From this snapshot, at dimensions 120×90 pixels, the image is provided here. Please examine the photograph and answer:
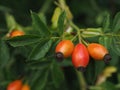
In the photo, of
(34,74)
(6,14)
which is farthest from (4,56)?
(6,14)

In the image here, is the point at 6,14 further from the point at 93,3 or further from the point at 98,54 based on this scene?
the point at 98,54

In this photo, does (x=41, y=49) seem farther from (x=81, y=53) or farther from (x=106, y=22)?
(x=106, y=22)

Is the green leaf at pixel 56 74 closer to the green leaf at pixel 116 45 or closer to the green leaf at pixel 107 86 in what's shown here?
the green leaf at pixel 107 86

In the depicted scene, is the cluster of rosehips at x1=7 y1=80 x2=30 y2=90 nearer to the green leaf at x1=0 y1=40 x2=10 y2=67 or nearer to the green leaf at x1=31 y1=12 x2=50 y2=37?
the green leaf at x1=0 y1=40 x2=10 y2=67

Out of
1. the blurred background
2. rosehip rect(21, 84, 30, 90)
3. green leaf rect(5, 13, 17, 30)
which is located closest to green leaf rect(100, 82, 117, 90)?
rosehip rect(21, 84, 30, 90)

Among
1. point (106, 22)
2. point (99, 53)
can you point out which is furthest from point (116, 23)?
point (99, 53)

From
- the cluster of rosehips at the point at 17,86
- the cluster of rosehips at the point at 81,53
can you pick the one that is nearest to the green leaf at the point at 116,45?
the cluster of rosehips at the point at 81,53

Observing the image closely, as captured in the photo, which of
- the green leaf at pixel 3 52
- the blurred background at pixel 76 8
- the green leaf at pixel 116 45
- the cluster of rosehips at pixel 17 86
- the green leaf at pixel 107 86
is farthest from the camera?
the blurred background at pixel 76 8
